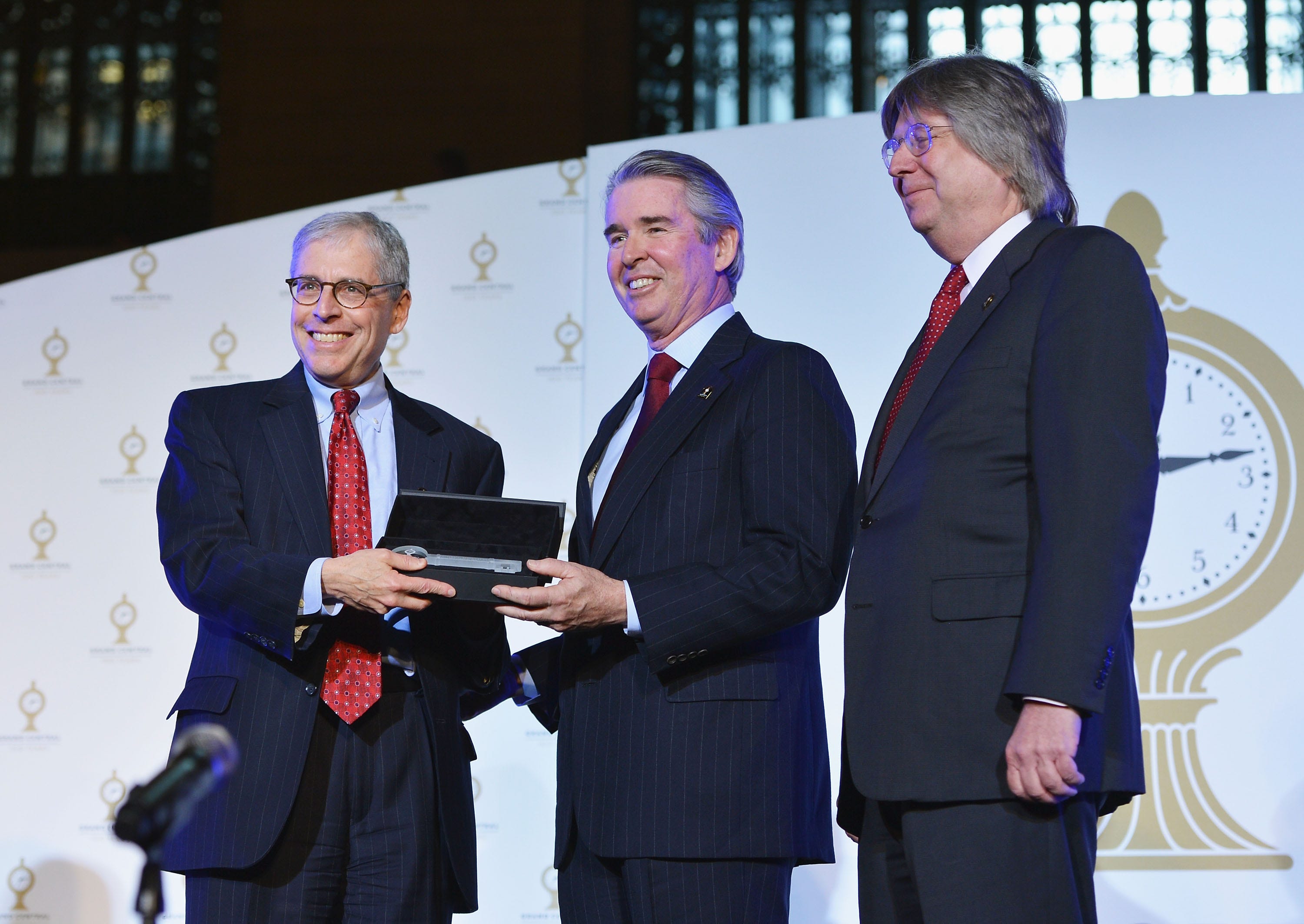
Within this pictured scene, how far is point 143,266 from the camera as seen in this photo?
455 centimetres

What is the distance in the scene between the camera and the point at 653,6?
8.70 metres

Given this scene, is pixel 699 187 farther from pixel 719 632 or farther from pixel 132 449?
pixel 132 449

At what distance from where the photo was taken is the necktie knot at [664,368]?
2402 mm

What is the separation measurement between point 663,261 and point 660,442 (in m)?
0.40

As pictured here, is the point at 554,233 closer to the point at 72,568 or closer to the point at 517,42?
the point at 72,568

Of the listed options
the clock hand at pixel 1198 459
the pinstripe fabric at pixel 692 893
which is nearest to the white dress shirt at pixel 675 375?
the pinstripe fabric at pixel 692 893

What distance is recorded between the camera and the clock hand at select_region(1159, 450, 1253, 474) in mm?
3855

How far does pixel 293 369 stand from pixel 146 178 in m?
7.74

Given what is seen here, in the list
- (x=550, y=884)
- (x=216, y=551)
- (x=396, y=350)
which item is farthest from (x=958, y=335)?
(x=396, y=350)

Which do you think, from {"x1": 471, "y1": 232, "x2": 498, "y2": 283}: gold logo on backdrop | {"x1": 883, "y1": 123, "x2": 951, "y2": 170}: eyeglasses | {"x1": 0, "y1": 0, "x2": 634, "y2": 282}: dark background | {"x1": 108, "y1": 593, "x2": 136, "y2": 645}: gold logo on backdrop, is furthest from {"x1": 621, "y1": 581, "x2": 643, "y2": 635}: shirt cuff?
{"x1": 0, "y1": 0, "x2": 634, "y2": 282}: dark background

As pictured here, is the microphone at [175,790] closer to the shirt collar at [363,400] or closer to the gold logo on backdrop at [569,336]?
the shirt collar at [363,400]

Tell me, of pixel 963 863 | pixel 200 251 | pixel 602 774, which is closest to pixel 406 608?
pixel 602 774

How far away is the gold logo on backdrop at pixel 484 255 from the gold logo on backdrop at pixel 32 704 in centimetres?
195

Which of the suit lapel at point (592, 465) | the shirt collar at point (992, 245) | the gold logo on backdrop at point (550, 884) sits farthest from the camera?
the gold logo on backdrop at point (550, 884)
